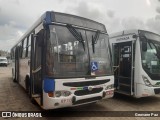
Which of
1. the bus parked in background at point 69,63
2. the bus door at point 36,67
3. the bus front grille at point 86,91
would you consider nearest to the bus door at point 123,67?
the bus parked in background at point 69,63

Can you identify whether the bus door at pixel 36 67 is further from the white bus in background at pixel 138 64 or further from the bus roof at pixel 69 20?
the white bus in background at pixel 138 64

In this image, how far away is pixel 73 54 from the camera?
6238mm

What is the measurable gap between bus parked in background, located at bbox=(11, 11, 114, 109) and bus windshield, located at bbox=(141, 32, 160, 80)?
76.2 inches

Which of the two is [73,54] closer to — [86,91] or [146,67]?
[86,91]

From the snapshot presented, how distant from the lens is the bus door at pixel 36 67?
6348 mm

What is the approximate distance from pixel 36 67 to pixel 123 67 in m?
4.13

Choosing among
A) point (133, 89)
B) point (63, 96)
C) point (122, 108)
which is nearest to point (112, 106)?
point (122, 108)

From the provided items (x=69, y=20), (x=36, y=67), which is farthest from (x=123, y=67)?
(x=36, y=67)

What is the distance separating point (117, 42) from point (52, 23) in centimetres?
438

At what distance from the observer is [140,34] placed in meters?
8.38

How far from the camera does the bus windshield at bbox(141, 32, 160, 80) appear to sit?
27.2ft

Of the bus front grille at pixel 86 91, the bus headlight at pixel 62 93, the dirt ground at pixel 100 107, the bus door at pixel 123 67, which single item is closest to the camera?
the bus headlight at pixel 62 93

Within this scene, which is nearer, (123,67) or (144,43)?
(144,43)

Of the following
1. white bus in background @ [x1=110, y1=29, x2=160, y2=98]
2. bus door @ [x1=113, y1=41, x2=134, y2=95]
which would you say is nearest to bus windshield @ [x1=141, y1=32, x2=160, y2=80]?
white bus in background @ [x1=110, y1=29, x2=160, y2=98]
